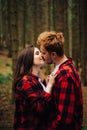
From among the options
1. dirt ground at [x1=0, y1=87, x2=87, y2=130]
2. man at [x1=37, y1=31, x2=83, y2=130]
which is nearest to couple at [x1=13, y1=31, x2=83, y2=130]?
man at [x1=37, y1=31, x2=83, y2=130]

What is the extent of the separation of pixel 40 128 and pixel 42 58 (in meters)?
0.70

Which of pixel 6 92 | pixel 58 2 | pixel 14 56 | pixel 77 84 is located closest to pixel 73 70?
pixel 77 84

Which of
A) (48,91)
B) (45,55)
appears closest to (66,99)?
(48,91)

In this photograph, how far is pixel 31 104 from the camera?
13.4ft

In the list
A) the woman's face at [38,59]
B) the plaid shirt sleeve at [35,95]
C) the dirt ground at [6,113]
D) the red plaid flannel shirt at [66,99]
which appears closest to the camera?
the red plaid flannel shirt at [66,99]

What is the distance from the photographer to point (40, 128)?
4.23 metres

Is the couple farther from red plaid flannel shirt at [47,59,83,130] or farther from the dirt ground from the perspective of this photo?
the dirt ground

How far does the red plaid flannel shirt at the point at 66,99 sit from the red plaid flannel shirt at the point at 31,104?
0.42 ft

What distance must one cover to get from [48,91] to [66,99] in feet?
0.91

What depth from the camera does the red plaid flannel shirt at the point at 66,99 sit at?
3.86 metres

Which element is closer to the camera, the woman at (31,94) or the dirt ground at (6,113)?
the woman at (31,94)

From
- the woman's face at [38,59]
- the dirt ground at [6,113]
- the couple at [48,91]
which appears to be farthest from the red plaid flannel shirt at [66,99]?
the dirt ground at [6,113]

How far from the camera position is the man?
387 centimetres

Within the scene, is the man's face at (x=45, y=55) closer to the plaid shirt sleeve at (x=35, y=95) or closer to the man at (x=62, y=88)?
the man at (x=62, y=88)
